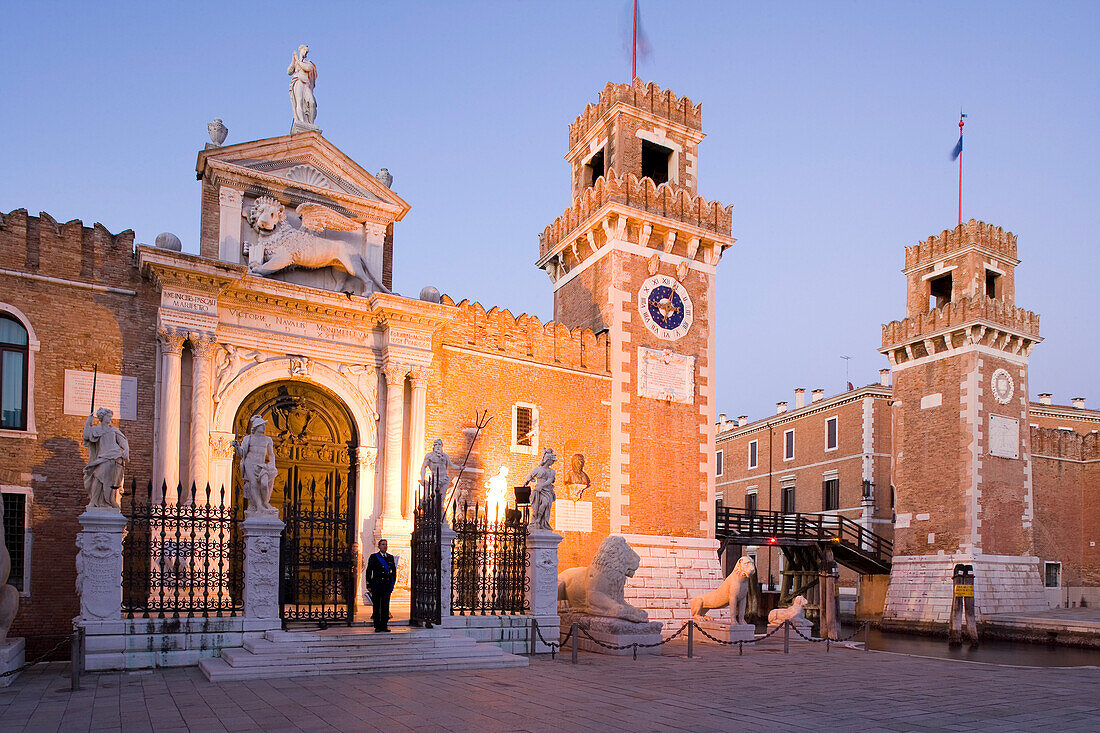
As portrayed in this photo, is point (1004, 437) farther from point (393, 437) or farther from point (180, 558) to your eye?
point (180, 558)

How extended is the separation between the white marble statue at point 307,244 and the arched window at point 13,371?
4.17m

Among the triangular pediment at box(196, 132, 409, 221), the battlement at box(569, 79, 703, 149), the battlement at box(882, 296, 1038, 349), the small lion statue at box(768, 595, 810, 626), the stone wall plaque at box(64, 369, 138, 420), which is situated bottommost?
the small lion statue at box(768, 595, 810, 626)

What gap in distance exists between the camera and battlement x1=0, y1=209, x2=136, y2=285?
15.8 m

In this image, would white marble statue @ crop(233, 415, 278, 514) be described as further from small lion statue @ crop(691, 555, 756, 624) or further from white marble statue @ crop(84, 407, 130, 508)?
small lion statue @ crop(691, 555, 756, 624)

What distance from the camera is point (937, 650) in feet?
80.1

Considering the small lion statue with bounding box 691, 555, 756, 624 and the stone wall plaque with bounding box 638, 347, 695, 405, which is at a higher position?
the stone wall plaque with bounding box 638, 347, 695, 405

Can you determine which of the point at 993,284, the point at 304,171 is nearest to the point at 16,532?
the point at 304,171

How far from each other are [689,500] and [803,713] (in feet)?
43.0

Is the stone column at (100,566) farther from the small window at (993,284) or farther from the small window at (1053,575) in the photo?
the small window at (1053,575)

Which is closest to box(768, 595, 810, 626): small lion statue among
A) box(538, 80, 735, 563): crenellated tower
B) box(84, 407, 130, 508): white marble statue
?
box(538, 80, 735, 563): crenellated tower

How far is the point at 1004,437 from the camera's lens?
31234mm

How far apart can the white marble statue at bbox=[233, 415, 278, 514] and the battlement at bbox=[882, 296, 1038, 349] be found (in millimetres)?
25389

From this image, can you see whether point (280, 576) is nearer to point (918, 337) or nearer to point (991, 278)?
point (918, 337)

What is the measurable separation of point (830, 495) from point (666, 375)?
20633 mm
